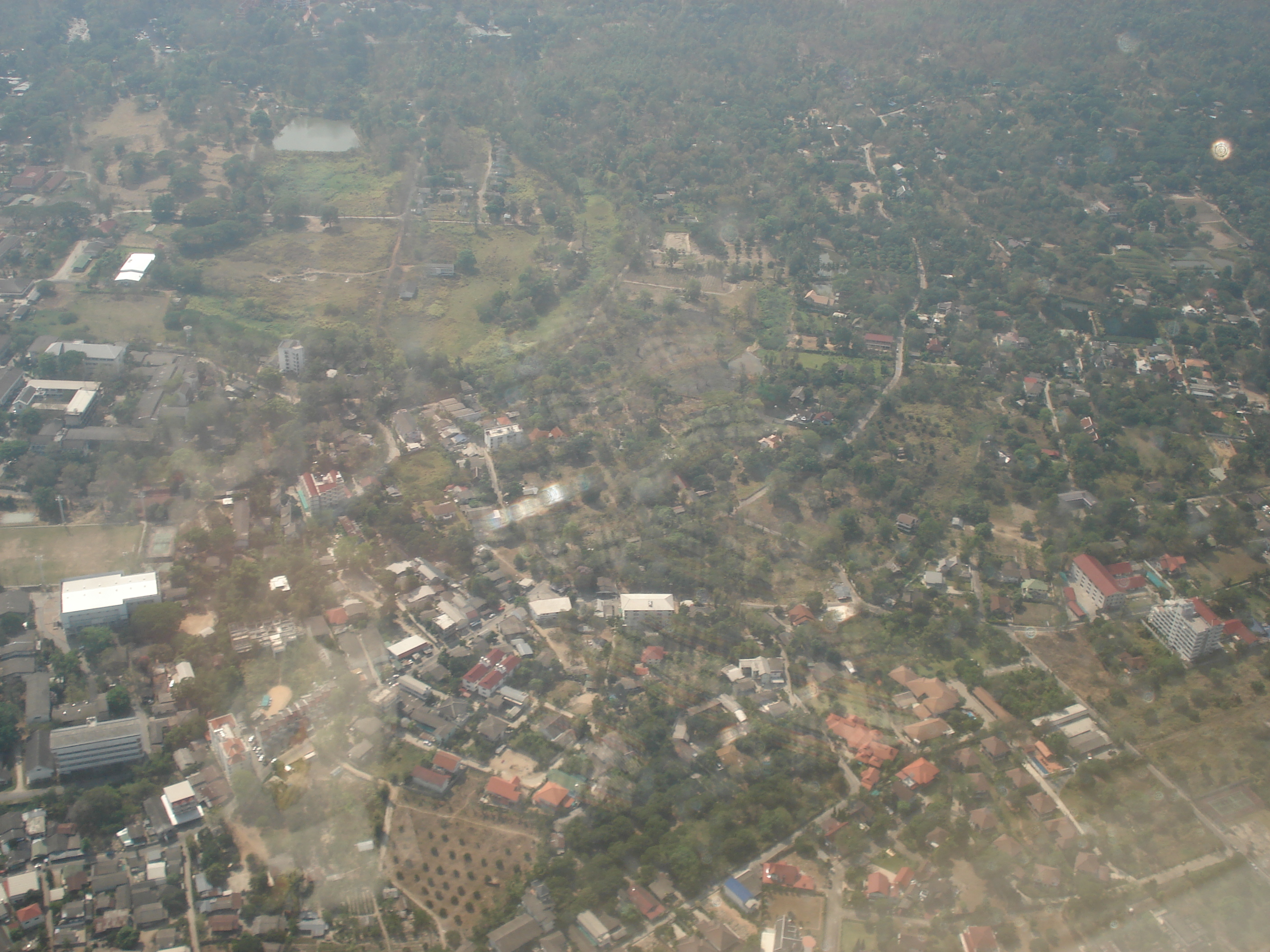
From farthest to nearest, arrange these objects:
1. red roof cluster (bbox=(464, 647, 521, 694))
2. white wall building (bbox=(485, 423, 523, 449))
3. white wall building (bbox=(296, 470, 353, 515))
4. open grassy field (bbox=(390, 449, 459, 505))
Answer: white wall building (bbox=(485, 423, 523, 449))
open grassy field (bbox=(390, 449, 459, 505))
white wall building (bbox=(296, 470, 353, 515))
red roof cluster (bbox=(464, 647, 521, 694))

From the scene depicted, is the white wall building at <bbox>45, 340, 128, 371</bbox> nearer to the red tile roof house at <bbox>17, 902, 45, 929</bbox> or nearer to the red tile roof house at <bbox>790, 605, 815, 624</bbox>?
the red tile roof house at <bbox>17, 902, 45, 929</bbox>

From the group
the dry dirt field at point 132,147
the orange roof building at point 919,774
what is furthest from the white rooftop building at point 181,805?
the dry dirt field at point 132,147

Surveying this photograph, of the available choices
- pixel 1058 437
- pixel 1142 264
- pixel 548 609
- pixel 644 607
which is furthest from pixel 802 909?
pixel 1142 264

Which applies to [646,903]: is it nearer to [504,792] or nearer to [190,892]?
[504,792]

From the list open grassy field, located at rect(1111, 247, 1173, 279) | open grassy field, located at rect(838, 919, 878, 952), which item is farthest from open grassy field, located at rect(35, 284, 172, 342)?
open grassy field, located at rect(1111, 247, 1173, 279)

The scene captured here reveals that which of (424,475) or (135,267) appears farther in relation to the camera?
(135,267)
